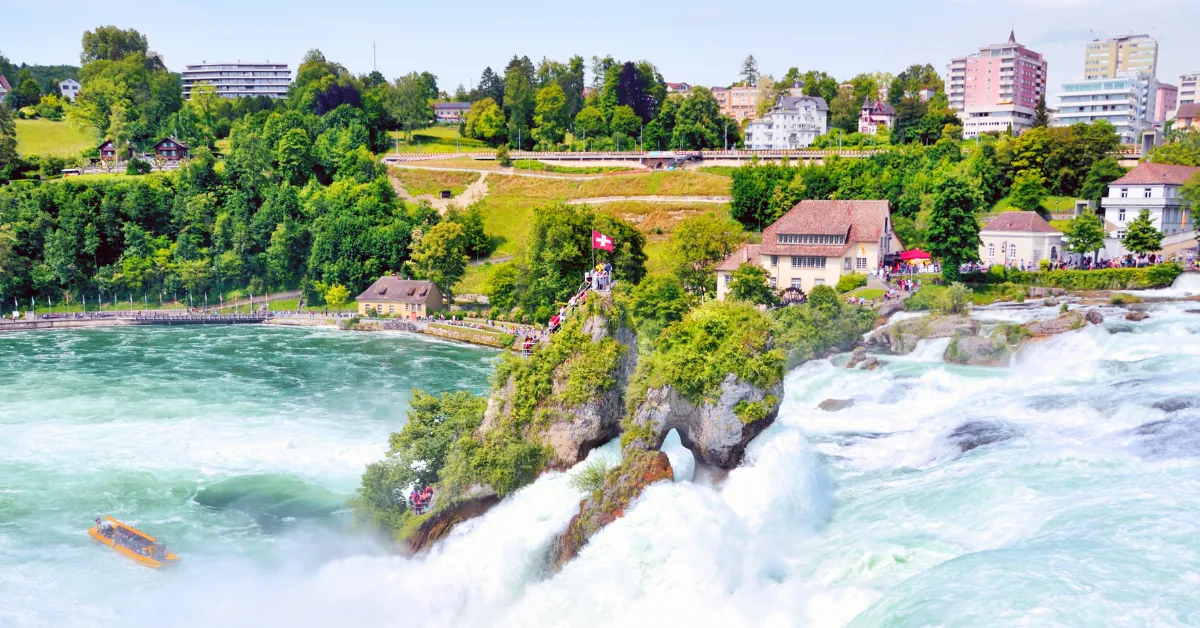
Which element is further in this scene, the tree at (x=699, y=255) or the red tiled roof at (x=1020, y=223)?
the tree at (x=699, y=255)

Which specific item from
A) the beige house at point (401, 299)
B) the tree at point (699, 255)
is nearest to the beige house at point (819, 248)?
the tree at point (699, 255)

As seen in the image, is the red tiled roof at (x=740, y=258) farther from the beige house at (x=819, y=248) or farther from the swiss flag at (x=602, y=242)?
the swiss flag at (x=602, y=242)

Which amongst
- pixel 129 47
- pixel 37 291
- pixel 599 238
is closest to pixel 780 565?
pixel 599 238

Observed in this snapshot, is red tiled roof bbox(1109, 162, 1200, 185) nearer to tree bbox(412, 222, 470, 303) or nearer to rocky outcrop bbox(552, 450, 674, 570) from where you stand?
tree bbox(412, 222, 470, 303)

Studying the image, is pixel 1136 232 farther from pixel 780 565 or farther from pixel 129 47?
pixel 129 47

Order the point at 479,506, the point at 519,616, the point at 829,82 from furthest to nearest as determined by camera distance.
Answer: the point at 829,82 < the point at 479,506 < the point at 519,616

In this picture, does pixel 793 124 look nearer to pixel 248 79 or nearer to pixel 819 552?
pixel 819 552
